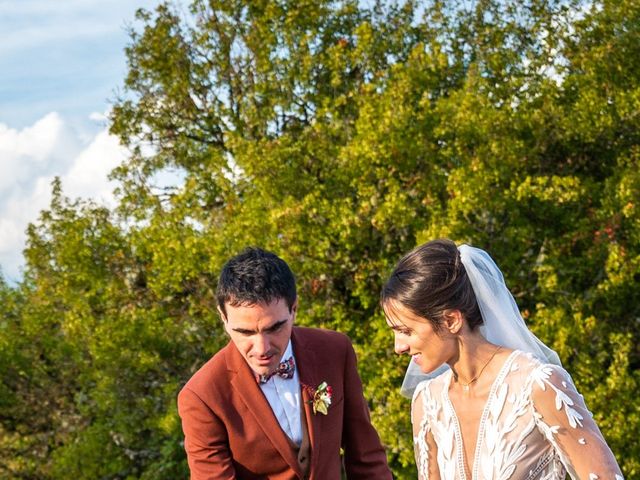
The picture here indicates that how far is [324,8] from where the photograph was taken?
57.8ft

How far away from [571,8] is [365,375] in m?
7.52

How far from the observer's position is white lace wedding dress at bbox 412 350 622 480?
11.5ft


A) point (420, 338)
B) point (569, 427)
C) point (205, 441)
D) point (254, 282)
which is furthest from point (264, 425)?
point (569, 427)

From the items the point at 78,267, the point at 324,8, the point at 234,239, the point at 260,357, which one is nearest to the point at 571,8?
the point at 324,8

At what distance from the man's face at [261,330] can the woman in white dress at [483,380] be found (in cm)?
50

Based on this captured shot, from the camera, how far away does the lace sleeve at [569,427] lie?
11.4 feet

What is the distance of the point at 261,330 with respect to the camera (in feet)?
13.1

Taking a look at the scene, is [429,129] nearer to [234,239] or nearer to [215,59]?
[234,239]

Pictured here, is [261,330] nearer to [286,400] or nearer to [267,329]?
[267,329]

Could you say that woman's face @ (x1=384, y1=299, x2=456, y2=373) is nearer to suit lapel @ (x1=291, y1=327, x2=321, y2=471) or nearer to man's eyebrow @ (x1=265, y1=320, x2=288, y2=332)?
man's eyebrow @ (x1=265, y1=320, x2=288, y2=332)

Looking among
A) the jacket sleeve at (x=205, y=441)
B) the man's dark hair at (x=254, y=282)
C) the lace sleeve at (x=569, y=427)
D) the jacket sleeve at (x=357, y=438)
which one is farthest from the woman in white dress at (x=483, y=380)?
the jacket sleeve at (x=205, y=441)

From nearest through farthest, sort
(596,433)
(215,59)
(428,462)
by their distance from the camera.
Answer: (596,433) < (428,462) < (215,59)

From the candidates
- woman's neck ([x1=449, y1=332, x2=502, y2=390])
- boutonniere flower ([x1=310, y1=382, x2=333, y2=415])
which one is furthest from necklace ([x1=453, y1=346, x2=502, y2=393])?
boutonniere flower ([x1=310, y1=382, x2=333, y2=415])

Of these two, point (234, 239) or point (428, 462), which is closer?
point (428, 462)
